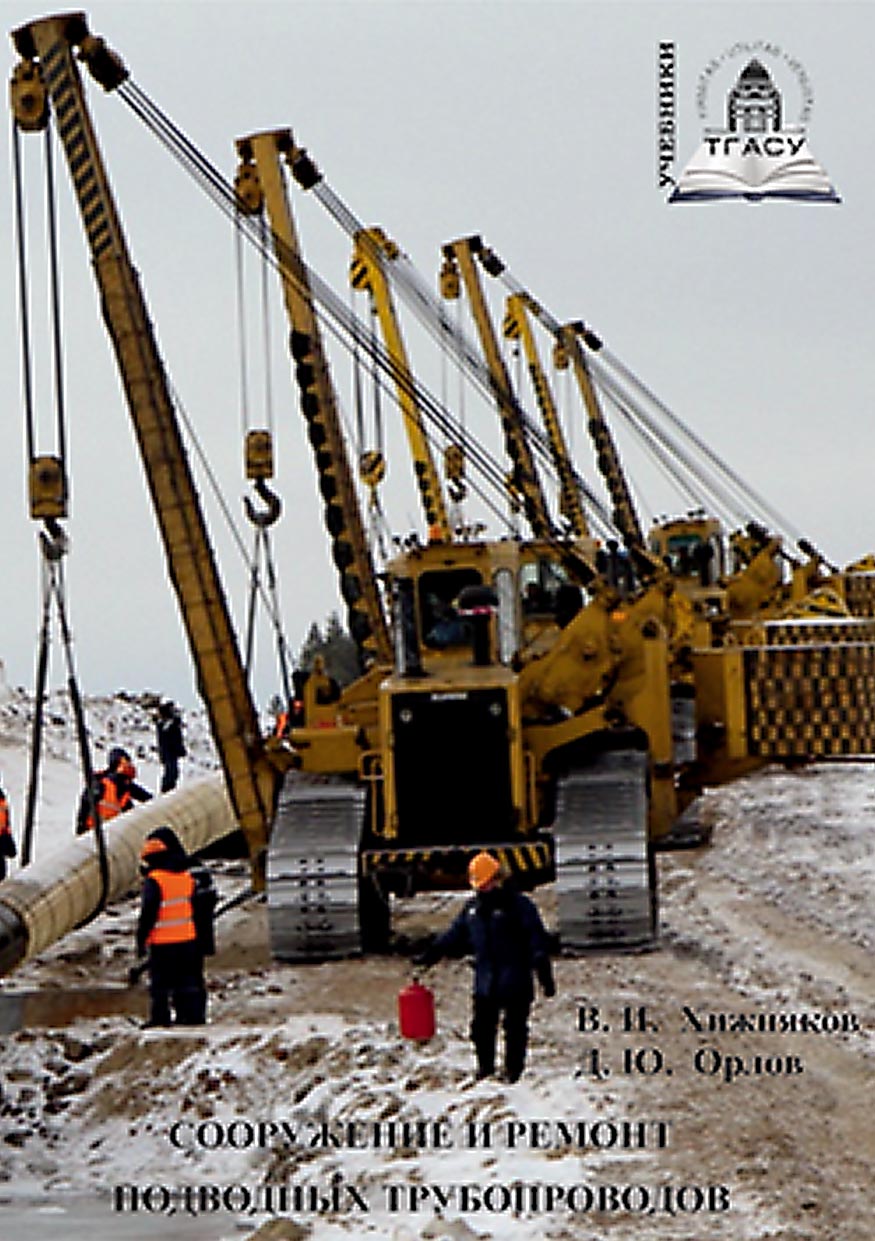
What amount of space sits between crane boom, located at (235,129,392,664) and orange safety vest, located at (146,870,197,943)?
593 inches

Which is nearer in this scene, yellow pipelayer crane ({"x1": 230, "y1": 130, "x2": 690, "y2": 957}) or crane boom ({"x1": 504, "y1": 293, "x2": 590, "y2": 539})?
yellow pipelayer crane ({"x1": 230, "y1": 130, "x2": 690, "y2": 957})

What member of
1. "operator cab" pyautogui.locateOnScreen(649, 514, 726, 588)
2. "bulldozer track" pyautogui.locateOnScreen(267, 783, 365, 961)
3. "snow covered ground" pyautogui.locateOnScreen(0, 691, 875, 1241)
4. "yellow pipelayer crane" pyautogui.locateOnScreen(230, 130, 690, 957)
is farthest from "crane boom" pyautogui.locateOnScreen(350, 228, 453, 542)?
"snow covered ground" pyautogui.locateOnScreen(0, 691, 875, 1241)

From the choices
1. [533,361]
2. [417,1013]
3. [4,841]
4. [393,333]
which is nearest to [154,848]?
[417,1013]

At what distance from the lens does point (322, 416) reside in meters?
31.2

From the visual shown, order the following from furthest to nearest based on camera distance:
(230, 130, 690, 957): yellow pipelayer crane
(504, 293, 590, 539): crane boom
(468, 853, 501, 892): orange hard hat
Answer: (504, 293, 590, 539): crane boom → (230, 130, 690, 957): yellow pipelayer crane → (468, 853, 501, 892): orange hard hat

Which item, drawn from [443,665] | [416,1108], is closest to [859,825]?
[443,665]

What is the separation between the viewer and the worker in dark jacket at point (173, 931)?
15.0 metres

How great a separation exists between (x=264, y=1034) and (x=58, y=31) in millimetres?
10342

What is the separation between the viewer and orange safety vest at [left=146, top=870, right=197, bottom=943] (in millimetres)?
14992

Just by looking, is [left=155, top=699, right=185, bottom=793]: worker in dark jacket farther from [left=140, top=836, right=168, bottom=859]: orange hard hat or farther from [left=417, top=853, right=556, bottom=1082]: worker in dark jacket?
[left=417, top=853, right=556, bottom=1082]: worker in dark jacket

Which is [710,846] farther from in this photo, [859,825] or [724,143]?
[724,143]

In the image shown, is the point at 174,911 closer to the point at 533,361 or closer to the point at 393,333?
the point at 393,333

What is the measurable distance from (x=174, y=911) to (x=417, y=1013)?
88.8 inches

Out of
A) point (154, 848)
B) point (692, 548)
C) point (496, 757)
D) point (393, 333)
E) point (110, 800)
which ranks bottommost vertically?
point (110, 800)
